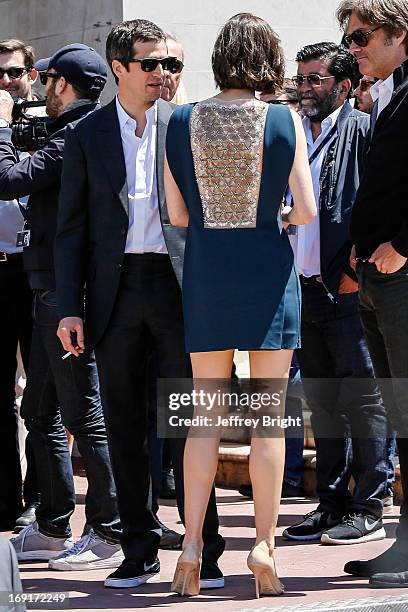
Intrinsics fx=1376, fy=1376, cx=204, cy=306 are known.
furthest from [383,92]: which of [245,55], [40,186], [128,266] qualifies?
[40,186]

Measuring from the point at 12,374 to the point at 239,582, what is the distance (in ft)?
7.14

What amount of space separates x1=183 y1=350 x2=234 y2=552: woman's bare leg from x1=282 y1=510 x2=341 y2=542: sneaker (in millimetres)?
1387

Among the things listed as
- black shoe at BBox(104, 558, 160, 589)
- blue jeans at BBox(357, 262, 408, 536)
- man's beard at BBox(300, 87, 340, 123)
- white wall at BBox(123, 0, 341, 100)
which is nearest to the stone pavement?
black shoe at BBox(104, 558, 160, 589)

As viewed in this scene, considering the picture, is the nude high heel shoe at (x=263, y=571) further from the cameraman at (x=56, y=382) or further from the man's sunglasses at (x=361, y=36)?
the man's sunglasses at (x=361, y=36)

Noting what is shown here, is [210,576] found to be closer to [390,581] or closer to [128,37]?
[390,581]

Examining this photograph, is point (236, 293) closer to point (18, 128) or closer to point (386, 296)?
point (386, 296)

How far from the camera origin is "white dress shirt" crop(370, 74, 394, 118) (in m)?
5.42

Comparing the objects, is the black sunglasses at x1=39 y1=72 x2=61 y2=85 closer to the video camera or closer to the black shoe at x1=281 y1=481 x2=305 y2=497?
the video camera

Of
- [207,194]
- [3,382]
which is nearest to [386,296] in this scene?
[207,194]

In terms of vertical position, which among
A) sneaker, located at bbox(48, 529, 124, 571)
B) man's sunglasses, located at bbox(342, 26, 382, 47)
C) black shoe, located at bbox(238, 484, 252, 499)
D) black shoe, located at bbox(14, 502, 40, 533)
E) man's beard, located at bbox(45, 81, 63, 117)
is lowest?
black shoe, located at bbox(238, 484, 252, 499)

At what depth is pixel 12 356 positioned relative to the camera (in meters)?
7.12

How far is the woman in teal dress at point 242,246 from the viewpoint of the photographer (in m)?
5.10

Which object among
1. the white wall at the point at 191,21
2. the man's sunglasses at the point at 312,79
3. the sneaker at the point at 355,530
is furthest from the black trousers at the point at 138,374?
the white wall at the point at 191,21

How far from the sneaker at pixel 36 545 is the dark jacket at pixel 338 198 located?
172cm
